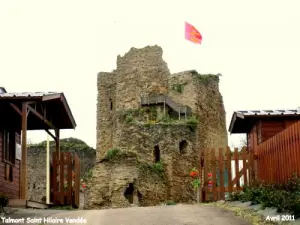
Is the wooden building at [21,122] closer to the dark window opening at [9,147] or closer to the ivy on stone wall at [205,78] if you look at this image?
the dark window opening at [9,147]

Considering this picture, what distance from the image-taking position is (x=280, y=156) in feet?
60.6

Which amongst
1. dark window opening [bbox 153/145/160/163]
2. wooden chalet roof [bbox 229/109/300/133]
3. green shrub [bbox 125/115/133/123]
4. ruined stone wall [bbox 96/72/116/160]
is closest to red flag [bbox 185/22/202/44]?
green shrub [bbox 125/115/133/123]

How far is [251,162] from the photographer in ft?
71.1

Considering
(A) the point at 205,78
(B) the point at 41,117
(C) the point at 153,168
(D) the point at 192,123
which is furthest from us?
(A) the point at 205,78

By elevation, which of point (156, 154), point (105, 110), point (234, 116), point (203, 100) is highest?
point (105, 110)

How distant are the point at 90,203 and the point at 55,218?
17080mm

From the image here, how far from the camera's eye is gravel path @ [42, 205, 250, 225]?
14008mm

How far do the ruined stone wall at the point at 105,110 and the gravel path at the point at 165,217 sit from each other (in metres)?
32.3

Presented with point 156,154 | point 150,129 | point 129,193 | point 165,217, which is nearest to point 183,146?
point 156,154

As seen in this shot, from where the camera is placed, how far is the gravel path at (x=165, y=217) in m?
14.0

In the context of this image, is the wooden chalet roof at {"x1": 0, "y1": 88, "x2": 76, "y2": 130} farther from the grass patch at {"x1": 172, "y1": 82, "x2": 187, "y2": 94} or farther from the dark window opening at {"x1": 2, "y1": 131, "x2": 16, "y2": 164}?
the grass patch at {"x1": 172, "y1": 82, "x2": 187, "y2": 94}

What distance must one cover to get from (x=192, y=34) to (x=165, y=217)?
91.3 feet

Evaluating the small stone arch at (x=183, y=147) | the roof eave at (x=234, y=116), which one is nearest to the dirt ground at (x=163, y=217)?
the roof eave at (x=234, y=116)

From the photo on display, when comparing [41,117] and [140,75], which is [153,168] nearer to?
[140,75]
